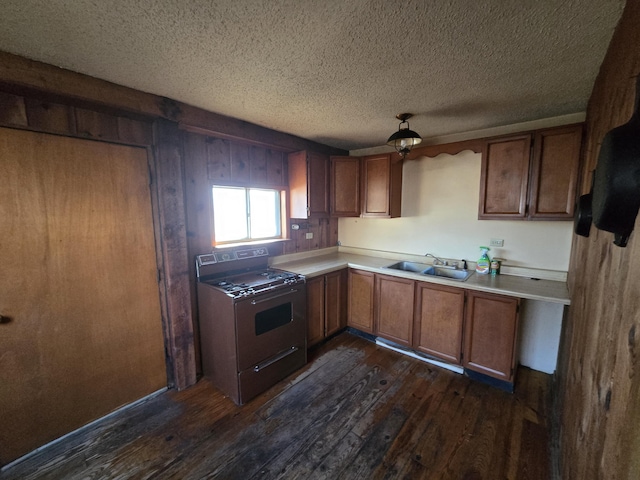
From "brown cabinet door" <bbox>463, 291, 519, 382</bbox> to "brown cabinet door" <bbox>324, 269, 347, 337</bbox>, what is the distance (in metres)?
1.33

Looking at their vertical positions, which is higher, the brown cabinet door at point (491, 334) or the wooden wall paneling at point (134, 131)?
the wooden wall paneling at point (134, 131)

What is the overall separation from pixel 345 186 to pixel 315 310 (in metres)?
1.54

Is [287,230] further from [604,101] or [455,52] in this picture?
[604,101]

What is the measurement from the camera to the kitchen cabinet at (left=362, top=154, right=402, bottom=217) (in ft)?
9.89

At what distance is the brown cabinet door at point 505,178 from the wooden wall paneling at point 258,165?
2153 millimetres

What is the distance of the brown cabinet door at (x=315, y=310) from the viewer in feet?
9.16

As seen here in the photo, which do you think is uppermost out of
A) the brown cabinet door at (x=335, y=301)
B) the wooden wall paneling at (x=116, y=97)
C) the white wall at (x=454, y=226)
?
the wooden wall paneling at (x=116, y=97)

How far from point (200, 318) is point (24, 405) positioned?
43.6 inches

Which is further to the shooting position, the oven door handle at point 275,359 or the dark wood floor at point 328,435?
the oven door handle at point 275,359

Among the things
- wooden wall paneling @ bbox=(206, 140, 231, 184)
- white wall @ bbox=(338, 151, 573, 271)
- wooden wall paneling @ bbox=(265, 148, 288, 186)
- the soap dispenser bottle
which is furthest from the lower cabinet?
wooden wall paneling @ bbox=(206, 140, 231, 184)

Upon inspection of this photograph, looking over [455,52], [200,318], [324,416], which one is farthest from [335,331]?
[455,52]

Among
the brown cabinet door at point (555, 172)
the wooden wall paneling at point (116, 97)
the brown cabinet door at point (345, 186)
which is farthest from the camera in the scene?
the brown cabinet door at point (345, 186)

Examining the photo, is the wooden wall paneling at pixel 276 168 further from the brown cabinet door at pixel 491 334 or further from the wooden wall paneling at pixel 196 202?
the brown cabinet door at pixel 491 334

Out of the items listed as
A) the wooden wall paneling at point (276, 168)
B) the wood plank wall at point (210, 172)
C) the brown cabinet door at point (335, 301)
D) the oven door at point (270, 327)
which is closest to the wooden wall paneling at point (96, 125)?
the wood plank wall at point (210, 172)
